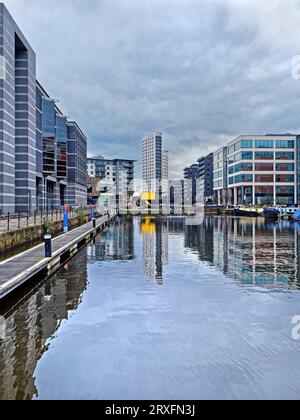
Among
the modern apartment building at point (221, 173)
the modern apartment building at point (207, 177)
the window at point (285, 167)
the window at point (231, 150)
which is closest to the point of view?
the window at point (285, 167)

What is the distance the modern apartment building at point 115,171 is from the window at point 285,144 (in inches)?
3139

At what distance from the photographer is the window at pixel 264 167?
11088 centimetres

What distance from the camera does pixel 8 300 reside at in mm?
11602

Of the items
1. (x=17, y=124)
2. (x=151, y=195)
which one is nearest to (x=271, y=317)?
(x=17, y=124)

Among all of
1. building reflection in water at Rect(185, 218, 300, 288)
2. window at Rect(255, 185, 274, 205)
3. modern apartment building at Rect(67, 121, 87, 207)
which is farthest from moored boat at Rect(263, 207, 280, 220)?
modern apartment building at Rect(67, 121, 87, 207)

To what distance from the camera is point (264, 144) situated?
11125 cm

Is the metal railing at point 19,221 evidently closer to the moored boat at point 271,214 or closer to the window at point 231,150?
the moored boat at point 271,214

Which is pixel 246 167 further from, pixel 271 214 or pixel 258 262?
pixel 258 262

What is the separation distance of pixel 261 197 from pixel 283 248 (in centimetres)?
8726

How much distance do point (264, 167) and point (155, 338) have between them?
10972cm

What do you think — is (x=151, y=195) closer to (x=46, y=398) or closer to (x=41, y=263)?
(x=41, y=263)

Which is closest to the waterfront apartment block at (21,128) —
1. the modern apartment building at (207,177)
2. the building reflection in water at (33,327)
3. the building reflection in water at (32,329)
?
the building reflection in water at (33,327)

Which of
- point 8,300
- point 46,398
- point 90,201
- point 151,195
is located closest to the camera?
point 46,398

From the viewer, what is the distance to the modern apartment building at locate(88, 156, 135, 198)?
173625 millimetres
